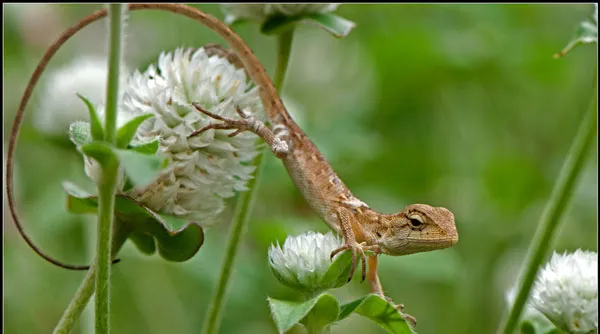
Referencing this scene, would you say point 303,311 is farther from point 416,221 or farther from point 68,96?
point 68,96

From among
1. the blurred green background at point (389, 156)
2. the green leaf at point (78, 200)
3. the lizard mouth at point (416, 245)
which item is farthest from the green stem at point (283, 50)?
the blurred green background at point (389, 156)

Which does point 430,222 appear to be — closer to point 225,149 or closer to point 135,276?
point 225,149

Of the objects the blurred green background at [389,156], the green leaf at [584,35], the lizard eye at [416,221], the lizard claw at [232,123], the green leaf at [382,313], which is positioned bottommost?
the blurred green background at [389,156]

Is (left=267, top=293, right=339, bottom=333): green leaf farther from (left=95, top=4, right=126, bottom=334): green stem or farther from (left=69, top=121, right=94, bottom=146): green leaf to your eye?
(left=69, top=121, right=94, bottom=146): green leaf

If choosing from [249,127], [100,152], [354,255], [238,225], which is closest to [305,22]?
[249,127]

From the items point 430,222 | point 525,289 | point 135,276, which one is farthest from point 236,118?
point 135,276

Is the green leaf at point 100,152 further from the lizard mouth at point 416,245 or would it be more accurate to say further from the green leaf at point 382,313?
the lizard mouth at point 416,245

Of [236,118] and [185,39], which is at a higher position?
[236,118]

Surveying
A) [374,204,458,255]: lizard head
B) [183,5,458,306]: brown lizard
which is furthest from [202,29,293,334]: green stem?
[374,204,458,255]: lizard head
